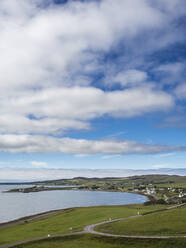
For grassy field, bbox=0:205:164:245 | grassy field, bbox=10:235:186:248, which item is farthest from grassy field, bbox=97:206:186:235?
grassy field, bbox=0:205:164:245

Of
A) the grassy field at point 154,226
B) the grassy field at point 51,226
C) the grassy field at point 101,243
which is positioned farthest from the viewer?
the grassy field at point 51,226

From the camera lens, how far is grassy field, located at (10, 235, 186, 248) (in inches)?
1976

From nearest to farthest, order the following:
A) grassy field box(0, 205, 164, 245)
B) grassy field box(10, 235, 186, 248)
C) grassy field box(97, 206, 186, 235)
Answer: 1. grassy field box(10, 235, 186, 248)
2. grassy field box(97, 206, 186, 235)
3. grassy field box(0, 205, 164, 245)

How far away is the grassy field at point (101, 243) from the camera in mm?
50188

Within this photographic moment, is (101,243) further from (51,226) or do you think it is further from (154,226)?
(51,226)

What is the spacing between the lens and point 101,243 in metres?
54.0

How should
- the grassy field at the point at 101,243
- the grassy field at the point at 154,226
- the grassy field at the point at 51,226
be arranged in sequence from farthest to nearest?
1. the grassy field at the point at 51,226
2. the grassy field at the point at 154,226
3. the grassy field at the point at 101,243

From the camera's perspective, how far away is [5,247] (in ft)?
189

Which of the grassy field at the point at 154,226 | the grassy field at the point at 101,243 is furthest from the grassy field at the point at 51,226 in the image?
the grassy field at the point at 154,226

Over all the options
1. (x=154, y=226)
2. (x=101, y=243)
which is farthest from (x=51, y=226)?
(x=154, y=226)

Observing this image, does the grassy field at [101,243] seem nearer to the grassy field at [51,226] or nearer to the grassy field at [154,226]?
the grassy field at [154,226]

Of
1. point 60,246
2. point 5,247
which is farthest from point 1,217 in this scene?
Result: point 60,246

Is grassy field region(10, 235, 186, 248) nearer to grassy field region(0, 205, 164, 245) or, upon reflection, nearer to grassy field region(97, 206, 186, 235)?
grassy field region(97, 206, 186, 235)

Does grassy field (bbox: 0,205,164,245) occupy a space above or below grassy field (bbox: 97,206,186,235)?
below
